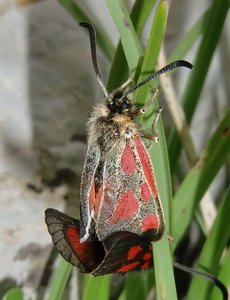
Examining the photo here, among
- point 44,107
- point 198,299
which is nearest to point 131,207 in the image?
point 198,299

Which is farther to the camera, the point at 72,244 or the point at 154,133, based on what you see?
the point at 72,244

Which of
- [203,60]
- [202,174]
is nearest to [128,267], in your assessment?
[202,174]

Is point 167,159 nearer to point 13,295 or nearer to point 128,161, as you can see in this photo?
point 128,161

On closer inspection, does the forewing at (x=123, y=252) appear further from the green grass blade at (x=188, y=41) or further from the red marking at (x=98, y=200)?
the green grass blade at (x=188, y=41)

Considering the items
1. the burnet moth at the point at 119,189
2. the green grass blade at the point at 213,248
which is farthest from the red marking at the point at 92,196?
the green grass blade at the point at 213,248

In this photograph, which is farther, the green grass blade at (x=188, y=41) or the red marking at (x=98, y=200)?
the green grass blade at (x=188, y=41)

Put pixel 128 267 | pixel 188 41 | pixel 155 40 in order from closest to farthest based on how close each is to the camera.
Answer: pixel 155 40 → pixel 128 267 → pixel 188 41

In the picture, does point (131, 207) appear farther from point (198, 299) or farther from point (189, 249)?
point (189, 249)
